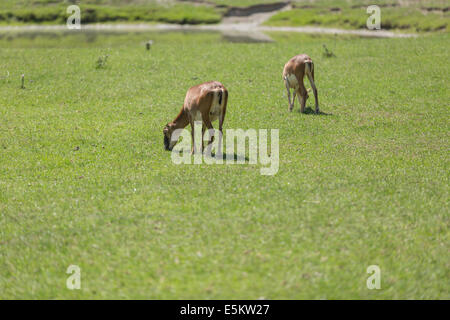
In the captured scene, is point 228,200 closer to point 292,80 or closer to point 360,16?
point 292,80

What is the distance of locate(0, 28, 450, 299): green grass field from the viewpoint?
29.2 ft

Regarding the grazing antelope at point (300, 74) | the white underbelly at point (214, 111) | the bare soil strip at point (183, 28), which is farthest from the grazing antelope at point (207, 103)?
the bare soil strip at point (183, 28)

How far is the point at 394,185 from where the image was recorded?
1273 cm

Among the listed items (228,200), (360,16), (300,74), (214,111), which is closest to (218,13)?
(360,16)

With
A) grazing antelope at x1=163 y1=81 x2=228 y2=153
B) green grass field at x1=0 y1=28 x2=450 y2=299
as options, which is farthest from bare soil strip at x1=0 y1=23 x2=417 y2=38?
grazing antelope at x1=163 y1=81 x2=228 y2=153

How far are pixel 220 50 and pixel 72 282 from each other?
1053 inches

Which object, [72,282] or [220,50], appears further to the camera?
[220,50]

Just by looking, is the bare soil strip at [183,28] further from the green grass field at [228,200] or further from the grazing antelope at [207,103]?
the grazing antelope at [207,103]

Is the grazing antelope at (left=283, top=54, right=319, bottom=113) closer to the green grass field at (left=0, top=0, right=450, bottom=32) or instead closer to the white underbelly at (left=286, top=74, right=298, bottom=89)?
the white underbelly at (left=286, top=74, right=298, bottom=89)

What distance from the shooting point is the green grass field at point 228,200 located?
8.89m

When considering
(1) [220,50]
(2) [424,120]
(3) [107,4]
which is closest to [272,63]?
(1) [220,50]
